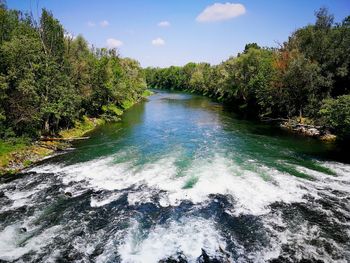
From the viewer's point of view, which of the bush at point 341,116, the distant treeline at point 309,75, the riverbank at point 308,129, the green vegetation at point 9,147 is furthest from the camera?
the distant treeline at point 309,75

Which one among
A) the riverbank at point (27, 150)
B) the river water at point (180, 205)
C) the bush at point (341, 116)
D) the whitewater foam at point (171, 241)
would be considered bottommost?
the whitewater foam at point (171, 241)

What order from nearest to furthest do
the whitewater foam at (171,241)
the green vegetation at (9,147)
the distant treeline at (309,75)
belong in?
the whitewater foam at (171,241) < the green vegetation at (9,147) < the distant treeline at (309,75)

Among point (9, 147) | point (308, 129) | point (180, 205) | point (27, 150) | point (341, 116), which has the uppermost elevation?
point (341, 116)

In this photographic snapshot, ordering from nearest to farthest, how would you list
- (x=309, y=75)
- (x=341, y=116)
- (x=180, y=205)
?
(x=180, y=205) < (x=341, y=116) < (x=309, y=75)

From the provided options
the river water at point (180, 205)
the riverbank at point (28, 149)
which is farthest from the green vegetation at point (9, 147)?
the river water at point (180, 205)

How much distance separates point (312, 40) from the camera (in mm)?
51125

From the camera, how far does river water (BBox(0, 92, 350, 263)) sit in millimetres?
15641

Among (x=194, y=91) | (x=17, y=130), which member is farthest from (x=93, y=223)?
(x=194, y=91)

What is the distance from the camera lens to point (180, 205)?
20875 millimetres

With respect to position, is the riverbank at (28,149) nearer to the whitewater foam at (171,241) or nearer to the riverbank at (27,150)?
the riverbank at (27,150)

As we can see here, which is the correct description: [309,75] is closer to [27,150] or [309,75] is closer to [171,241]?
[171,241]

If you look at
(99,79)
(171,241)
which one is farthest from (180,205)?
(99,79)

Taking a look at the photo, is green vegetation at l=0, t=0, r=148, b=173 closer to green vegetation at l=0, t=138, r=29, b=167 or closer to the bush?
green vegetation at l=0, t=138, r=29, b=167

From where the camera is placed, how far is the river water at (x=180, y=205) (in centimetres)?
1564
